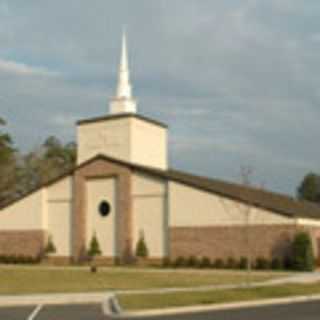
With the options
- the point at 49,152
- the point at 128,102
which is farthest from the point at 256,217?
the point at 49,152

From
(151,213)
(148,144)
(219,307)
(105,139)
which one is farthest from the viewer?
(148,144)

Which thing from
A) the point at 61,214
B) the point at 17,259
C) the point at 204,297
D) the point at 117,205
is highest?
the point at 117,205

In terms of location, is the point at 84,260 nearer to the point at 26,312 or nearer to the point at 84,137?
the point at 84,137

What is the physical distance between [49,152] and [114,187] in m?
45.0

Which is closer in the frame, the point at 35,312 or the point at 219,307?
the point at 35,312

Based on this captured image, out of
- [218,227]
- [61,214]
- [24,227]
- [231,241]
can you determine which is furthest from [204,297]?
[24,227]

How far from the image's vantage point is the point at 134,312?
63.4 ft

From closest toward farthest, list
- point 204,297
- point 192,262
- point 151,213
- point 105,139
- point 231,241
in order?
point 204,297 → point 231,241 → point 192,262 → point 151,213 → point 105,139

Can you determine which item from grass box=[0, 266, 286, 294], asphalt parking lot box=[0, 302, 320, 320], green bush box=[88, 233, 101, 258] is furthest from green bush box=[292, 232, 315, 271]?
asphalt parking lot box=[0, 302, 320, 320]

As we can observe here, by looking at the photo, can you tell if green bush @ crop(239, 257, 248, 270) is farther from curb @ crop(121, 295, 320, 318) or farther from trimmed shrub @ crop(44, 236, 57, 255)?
curb @ crop(121, 295, 320, 318)

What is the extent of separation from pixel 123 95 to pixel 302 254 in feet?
61.4

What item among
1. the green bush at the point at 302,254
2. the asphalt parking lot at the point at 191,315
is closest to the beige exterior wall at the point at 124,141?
the green bush at the point at 302,254

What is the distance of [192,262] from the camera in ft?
143

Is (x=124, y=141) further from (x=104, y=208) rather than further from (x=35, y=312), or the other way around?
(x=35, y=312)
